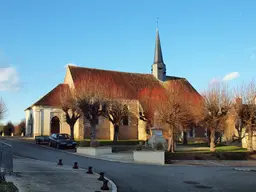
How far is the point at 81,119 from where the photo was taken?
42.9m

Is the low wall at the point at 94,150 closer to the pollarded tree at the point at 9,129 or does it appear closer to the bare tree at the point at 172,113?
the bare tree at the point at 172,113

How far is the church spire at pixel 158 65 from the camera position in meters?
54.4

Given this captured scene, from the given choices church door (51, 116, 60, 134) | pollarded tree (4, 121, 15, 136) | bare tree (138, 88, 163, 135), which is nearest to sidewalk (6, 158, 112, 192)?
bare tree (138, 88, 163, 135)

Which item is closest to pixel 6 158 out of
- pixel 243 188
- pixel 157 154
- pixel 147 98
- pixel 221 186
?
pixel 221 186

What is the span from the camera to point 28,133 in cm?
4862

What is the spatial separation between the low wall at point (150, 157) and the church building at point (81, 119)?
66.0 ft

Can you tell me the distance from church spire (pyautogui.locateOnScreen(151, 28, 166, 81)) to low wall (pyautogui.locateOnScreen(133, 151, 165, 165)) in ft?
111

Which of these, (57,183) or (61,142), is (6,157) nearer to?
(57,183)

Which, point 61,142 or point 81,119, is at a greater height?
point 81,119

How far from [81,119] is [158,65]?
62.0 feet

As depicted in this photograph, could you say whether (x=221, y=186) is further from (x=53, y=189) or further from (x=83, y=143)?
(x=83, y=143)

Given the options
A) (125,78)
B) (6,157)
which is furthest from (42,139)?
(6,157)

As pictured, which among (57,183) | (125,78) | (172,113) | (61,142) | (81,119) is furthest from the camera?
(125,78)

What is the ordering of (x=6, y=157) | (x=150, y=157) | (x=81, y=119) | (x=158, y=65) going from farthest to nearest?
(x=158, y=65)
(x=81, y=119)
(x=150, y=157)
(x=6, y=157)
